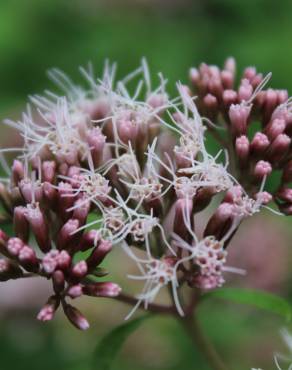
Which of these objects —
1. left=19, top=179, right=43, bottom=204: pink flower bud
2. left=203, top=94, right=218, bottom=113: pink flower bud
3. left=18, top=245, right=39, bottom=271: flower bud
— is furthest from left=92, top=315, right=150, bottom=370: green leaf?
left=203, top=94, right=218, bottom=113: pink flower bud

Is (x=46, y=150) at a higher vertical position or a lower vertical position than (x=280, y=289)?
higher

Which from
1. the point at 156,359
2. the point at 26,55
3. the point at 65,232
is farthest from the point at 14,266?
the point at 26,55

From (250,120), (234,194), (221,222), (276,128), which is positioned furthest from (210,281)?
(250,120)

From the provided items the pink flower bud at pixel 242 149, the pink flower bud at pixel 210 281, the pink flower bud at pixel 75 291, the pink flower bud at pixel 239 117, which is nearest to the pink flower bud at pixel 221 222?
the pink flower bud at pixel 210 281

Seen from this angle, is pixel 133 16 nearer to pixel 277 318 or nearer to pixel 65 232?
pixel 277 318

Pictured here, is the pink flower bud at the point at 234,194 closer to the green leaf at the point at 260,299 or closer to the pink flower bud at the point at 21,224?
the green leaf at the point at 260,299

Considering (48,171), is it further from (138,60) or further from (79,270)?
(138,60)
